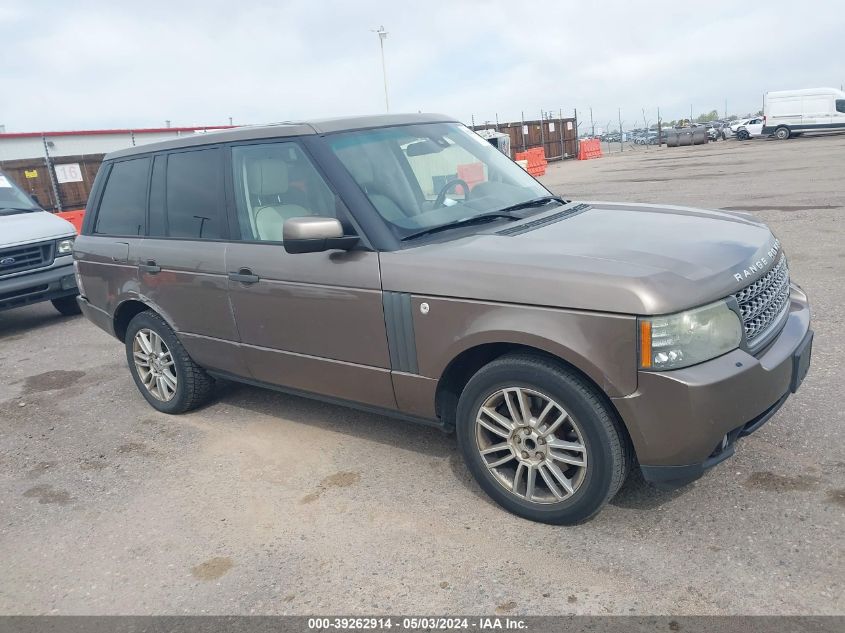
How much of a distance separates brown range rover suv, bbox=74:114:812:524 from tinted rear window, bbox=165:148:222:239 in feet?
0.05

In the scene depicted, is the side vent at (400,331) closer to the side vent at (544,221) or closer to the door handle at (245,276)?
the side vent at (544,221)

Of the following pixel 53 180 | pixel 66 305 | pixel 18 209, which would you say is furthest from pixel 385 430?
pixel 53 180

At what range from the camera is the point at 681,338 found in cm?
279

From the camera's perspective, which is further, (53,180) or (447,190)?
(53,180)

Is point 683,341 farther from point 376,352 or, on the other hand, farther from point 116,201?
point 116,201

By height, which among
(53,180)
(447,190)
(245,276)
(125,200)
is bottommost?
(245,276)

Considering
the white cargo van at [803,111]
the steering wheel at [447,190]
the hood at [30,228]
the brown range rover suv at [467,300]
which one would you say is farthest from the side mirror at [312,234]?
the white cargo van at [803,111]

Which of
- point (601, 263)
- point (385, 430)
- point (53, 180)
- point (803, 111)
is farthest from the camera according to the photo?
point (803, 111)

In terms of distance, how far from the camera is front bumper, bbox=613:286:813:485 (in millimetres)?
2779

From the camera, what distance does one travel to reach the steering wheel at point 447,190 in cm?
392

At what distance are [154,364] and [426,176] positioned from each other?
8.45 feet

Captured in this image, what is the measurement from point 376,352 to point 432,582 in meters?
1.20

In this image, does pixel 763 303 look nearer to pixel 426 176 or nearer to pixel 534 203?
pixel 534 203

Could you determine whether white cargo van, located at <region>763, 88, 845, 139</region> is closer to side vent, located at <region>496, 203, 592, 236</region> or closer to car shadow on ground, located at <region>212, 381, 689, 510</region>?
side vent, located at <region>496, 203, 592, 236</region>
